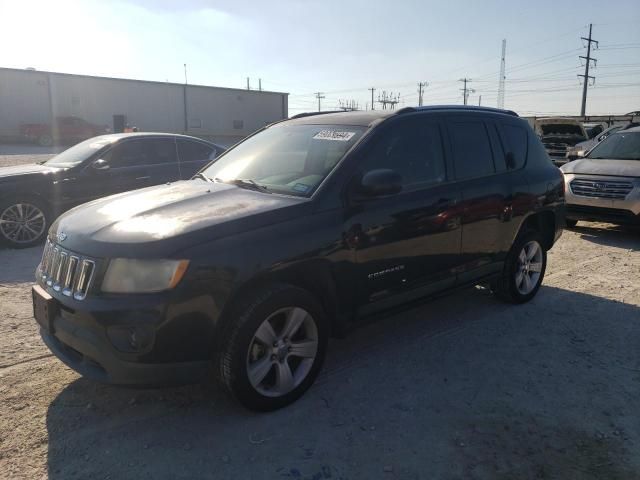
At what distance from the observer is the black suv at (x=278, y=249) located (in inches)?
109

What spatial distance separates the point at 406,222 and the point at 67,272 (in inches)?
88.8

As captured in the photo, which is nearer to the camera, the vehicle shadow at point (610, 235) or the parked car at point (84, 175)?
the parked car at point (84, 175)

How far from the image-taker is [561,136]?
18000mm

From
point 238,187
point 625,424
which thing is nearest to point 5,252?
point 238,187

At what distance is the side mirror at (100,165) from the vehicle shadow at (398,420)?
477cm

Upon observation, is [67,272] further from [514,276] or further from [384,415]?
[514,276]

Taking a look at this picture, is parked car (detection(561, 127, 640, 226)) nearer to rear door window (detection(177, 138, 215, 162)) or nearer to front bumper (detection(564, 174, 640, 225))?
front bumper (detection(564, 174, 640, 225))

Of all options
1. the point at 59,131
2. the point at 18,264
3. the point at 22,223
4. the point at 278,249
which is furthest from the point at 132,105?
the point at 278,249

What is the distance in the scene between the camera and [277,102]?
51.9 meters

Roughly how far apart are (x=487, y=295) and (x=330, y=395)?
2.71 meters

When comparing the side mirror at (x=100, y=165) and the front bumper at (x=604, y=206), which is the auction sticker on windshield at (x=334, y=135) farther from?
the front bumper at (x=604, y=206)

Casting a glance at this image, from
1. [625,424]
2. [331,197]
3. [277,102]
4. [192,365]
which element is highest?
[277,102]

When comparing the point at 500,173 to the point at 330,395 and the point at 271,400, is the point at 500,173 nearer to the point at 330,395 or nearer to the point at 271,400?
the point at 330,395

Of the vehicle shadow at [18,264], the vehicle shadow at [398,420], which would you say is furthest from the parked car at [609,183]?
the vehicle shadow at [18,264]
